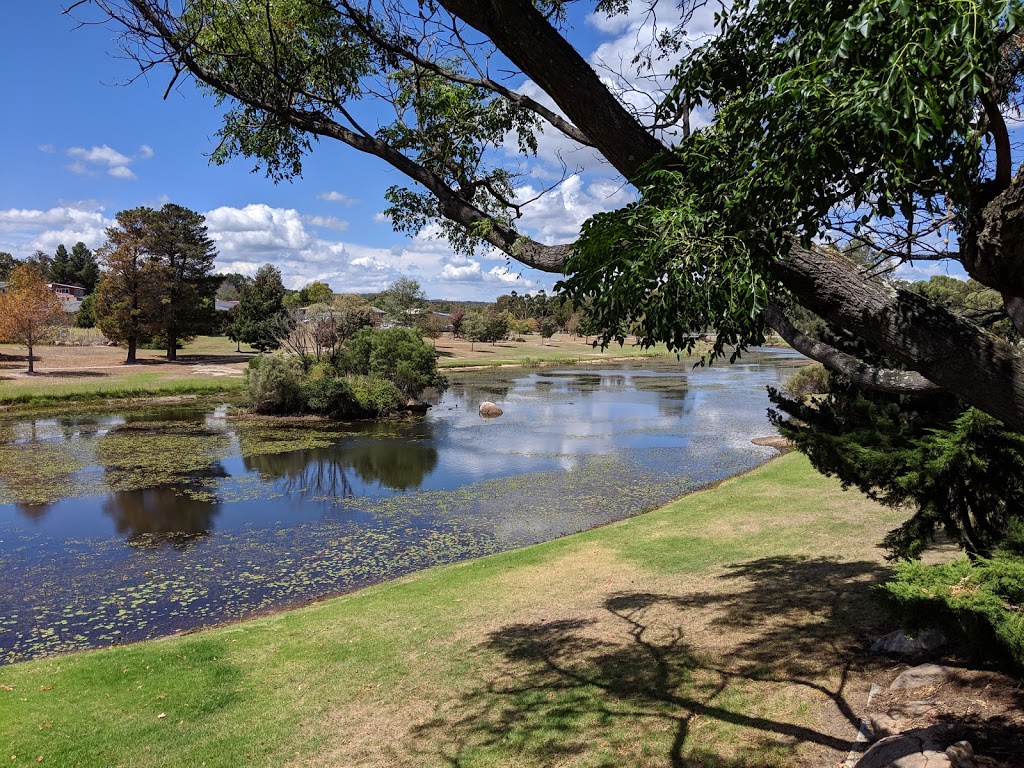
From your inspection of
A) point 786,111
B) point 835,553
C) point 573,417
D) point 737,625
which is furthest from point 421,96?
point 573,417

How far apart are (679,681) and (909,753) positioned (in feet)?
8.40

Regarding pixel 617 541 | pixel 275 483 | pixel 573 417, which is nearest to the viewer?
pixel 617 541

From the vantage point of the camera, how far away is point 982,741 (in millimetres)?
3990

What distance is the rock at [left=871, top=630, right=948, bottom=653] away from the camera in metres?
5.83

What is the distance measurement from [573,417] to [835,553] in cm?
2254

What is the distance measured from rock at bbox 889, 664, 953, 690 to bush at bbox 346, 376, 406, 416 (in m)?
28.7

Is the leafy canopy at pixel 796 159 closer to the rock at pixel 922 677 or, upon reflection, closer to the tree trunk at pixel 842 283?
the tree trunk at pixel 842 283

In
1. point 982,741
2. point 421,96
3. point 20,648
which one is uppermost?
point 421,96

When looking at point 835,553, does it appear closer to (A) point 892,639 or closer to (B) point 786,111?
(A) point 892,639

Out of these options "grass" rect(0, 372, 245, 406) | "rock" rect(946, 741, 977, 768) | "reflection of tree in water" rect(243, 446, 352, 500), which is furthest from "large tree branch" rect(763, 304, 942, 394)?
"grass" rect(0, 372, 245, 406)

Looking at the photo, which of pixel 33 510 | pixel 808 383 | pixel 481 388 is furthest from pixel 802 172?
pixel 481 388

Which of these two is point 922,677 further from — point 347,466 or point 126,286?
point 126,286

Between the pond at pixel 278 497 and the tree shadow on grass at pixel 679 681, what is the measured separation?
571 centimetres

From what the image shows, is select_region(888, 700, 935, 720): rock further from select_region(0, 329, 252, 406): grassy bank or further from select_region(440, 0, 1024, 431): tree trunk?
select_region(0, 329, 252, 406): grassy bank
